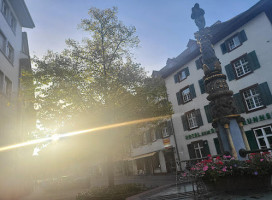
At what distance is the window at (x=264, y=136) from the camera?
1427 centimetres

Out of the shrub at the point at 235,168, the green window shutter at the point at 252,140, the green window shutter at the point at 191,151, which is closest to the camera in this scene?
the shrub at the point at 235,168

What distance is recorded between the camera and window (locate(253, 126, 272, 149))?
14272mm

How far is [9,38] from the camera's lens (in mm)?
14836

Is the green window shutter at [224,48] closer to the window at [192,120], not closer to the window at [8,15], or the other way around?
the window at [192,120]

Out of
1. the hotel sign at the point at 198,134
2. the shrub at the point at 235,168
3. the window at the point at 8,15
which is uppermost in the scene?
the window at the point at 8,15

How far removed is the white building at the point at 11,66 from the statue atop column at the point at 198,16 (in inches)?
427

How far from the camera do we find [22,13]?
681 inches

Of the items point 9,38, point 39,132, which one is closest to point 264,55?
point 39,132

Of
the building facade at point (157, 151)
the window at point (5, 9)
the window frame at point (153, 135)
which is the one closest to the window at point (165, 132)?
the building facade at point (157, 151)

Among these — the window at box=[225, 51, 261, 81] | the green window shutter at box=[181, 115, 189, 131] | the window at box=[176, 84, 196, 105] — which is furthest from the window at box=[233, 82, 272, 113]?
the green window shutter at box=[181, 115, 189, 131]

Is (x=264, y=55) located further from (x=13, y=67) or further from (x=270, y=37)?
(x=13, y=67)

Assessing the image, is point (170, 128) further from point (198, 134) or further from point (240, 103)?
point (240, 103)

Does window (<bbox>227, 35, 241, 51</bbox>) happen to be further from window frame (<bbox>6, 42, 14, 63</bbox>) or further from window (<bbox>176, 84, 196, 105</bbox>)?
window frame (<bbox>6, 42, 14, 63</bbox>)

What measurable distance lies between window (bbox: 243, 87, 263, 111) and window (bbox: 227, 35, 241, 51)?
429 centimetres
